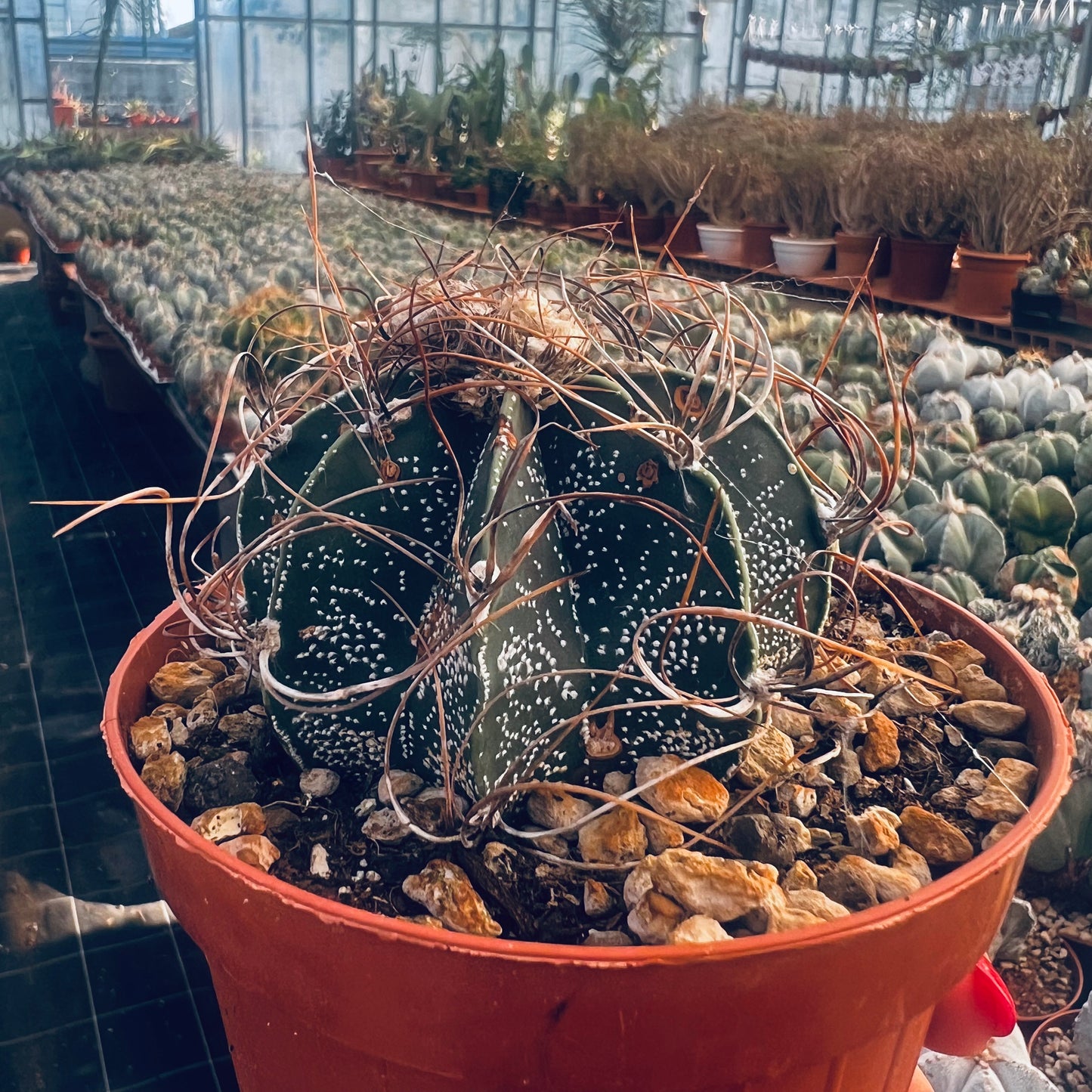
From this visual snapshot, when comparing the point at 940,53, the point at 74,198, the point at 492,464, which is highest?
the point at 940,53

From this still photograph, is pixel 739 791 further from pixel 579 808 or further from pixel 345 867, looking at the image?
Result: pixel 345 867

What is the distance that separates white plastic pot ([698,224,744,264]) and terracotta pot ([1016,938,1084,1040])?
3.49m

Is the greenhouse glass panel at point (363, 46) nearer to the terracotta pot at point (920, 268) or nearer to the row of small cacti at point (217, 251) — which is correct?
the row of small cacti at point (217, 251)

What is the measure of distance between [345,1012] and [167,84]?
1224 centimetres

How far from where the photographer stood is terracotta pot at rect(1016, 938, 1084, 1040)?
1.23 meters

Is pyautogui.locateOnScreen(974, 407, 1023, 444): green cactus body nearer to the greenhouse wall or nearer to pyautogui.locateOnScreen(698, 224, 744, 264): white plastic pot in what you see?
pyautogui.locateOnScreen(698, 224, 744, 264): white plastic pot

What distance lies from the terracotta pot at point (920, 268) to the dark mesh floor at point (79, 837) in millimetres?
2187

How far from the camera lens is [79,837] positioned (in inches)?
62.2

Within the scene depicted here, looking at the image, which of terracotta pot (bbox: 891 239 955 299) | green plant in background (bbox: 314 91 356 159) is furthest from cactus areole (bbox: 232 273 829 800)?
green plant in background (bbox: 314 91 356 159)

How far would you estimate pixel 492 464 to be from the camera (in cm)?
65

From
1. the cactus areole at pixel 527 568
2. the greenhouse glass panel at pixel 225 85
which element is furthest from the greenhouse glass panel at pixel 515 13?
the cactus areole at pixel 527 568

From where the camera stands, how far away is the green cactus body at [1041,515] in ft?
4.96

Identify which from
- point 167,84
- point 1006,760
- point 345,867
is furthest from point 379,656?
point 167,84

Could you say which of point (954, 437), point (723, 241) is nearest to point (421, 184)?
point (723, 241)
